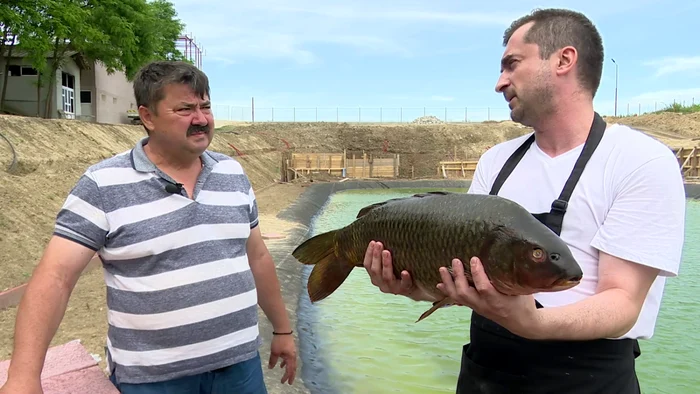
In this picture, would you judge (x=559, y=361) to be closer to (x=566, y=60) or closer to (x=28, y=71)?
(x=566, y=60)

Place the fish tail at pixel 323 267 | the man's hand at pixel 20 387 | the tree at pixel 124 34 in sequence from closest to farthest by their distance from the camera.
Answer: the man's hand at pixel 20 387
the fish tail at pixel 323 267
the tree at pixel 124 34

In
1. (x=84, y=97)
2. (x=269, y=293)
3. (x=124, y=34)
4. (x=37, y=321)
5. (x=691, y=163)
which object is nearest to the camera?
(x=37, y=321)

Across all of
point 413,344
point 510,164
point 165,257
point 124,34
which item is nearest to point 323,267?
point 165,257

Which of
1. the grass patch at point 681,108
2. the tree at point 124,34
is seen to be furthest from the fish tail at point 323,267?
the grass patch at point 681,108

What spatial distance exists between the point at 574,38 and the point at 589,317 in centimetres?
93

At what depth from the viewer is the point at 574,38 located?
6.48 feet

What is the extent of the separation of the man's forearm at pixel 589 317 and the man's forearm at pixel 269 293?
5.56 ft

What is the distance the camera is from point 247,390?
8.83 feet

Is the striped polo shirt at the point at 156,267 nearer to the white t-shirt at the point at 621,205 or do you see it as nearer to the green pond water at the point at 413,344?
the white t-shirt at the point at 621,205

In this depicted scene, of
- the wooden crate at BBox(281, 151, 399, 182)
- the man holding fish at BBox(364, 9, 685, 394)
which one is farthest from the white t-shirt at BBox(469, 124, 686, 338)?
the wooden crate at BBox(281, 151, 399, 182)

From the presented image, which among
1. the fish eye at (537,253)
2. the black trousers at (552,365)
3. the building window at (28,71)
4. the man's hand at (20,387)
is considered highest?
the building window at (28,71)

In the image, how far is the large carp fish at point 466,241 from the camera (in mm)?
1537

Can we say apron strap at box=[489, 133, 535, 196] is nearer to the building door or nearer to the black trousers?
the black trousers

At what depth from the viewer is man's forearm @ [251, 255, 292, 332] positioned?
3.10 meters
